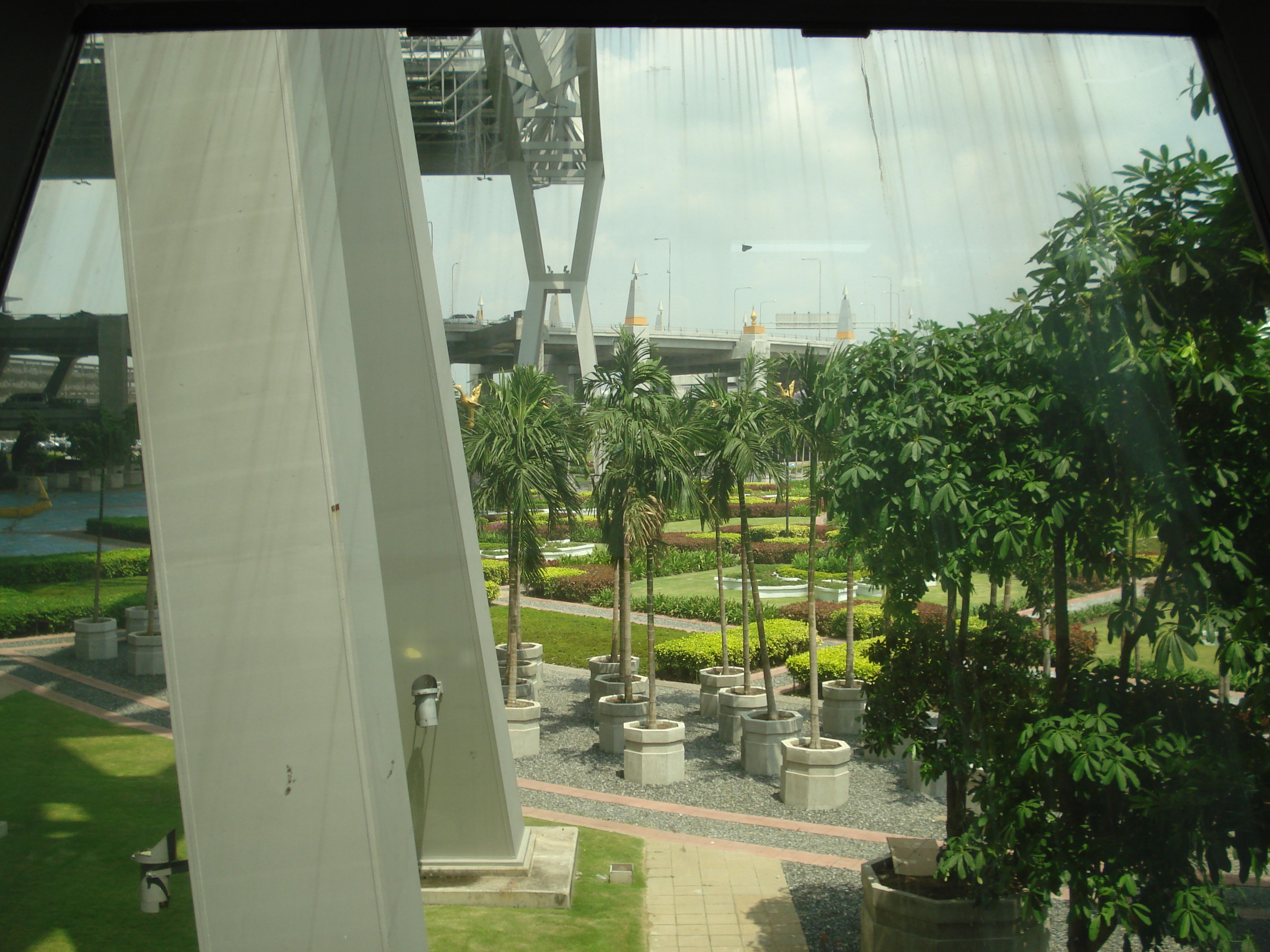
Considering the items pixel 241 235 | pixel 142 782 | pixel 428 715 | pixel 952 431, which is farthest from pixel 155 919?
pixel 952 431

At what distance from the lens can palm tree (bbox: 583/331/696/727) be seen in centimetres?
539

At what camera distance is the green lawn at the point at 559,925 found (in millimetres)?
3482

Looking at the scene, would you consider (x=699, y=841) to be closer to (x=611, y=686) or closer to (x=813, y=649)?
(x=813, y=649)

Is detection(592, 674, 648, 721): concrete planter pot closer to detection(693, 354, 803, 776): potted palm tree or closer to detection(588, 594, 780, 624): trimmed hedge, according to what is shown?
detection(693, 354, 803, 776): potted palm tree

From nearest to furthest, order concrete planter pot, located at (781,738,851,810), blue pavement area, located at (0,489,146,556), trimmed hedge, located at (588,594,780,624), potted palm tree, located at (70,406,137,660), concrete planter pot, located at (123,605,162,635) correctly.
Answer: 1. blue pavement area, located at (0,489,146,556)
2. potted palm tree, located at (70,406,137,660)
3. concrete planter pot, located at (123,605,162,635)
4. concrete planter pot, located at (781,738,851,810)
5. trimmed hedge, located at (588,594,780,624)

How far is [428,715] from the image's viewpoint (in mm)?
3516

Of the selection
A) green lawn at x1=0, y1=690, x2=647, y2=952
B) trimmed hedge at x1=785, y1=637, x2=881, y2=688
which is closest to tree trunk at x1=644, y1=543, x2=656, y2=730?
trimmed hedge at x1=785, y1=637, x2=881, y2=688

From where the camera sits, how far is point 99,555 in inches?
94.0

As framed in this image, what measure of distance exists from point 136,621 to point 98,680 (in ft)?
1.22

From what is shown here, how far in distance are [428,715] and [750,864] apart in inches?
77.6

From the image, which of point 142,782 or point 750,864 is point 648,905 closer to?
point 750,864

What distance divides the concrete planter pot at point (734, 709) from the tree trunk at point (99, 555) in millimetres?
4490

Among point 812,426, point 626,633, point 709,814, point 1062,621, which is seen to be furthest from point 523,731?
point 1062,621

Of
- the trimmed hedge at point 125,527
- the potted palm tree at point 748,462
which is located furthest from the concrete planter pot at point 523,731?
the trimmed hedge at point 125,527
